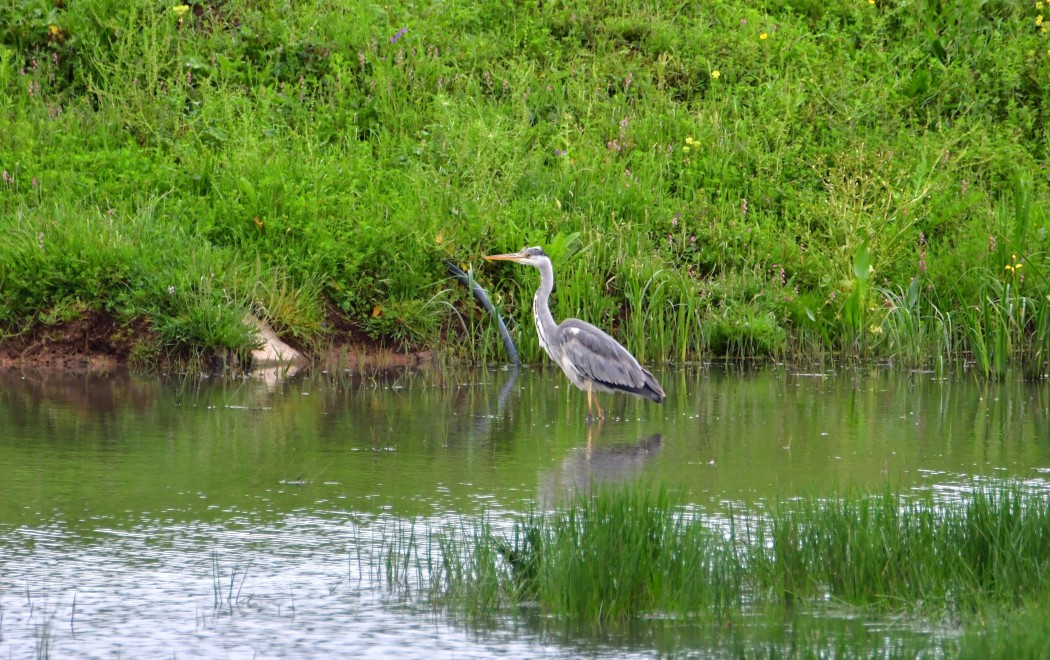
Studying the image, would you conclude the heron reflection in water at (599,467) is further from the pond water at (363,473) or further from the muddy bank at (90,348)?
the muddy bank at (90,348)

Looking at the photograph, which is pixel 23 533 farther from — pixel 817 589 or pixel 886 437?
pixel 886 437

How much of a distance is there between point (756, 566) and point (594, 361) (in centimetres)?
497

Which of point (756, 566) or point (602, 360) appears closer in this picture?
point (756, 566)

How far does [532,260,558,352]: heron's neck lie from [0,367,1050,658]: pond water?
54 centimetres

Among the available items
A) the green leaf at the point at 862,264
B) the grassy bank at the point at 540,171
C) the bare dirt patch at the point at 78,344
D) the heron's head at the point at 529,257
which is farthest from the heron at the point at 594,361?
the bare dirt patch at the point at 78,344

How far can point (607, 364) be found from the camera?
10.6m

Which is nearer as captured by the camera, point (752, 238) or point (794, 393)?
point (794, 393)

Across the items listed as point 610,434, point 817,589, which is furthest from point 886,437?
point 817,589

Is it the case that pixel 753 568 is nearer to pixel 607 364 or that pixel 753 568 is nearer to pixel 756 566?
pixel 756 566

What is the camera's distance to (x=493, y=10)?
17516 millimetres

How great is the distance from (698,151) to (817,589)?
10.2 metres

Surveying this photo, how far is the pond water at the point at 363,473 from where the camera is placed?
521 cm

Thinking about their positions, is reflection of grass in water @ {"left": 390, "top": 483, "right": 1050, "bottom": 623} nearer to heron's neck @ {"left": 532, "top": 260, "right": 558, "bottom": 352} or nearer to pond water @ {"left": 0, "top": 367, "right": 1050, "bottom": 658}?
pond water @ {"left": 0, "top": 367, "right": 1050, "bottom": 658}

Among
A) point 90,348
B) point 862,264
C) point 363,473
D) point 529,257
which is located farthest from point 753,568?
point 90,348
